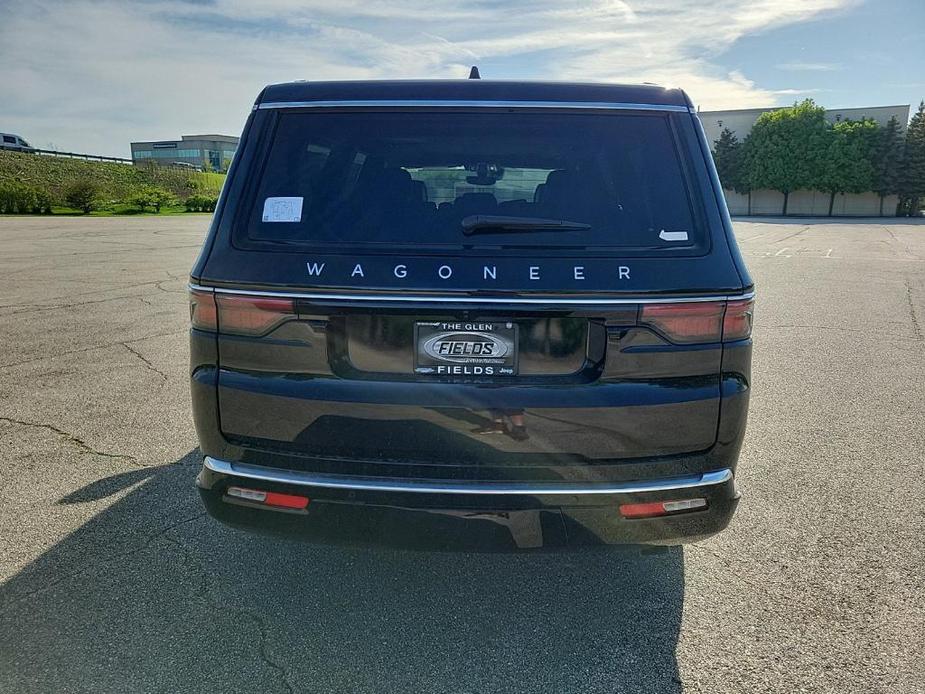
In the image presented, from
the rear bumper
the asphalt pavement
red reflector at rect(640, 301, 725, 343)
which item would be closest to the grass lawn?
the asphalt pavement

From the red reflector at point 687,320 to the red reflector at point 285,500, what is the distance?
4.28 feet

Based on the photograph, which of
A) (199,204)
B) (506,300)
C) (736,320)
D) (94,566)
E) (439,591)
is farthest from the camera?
(199,204)

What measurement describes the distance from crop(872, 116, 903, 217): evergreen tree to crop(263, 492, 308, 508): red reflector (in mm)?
78091

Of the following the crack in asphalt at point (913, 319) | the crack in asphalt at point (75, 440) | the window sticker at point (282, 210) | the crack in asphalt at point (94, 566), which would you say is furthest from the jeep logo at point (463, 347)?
the crack in asphalt at point (913, 319)

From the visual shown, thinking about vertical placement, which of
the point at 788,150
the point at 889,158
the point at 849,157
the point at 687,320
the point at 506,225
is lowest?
the point at 687,320

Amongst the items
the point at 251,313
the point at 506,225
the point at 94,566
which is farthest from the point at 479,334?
the point at 94,566

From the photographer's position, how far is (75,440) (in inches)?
183

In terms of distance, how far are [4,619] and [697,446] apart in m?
2.69

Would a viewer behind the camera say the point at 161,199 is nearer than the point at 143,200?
No

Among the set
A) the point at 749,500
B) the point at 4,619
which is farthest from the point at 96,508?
the point at 749,500

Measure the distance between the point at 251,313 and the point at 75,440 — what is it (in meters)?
2.96

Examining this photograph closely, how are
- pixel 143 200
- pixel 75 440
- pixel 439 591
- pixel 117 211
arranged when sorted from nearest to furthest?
pixel 439 591 < pixel 75 440 < pixel 117 211 < pixel 143 200

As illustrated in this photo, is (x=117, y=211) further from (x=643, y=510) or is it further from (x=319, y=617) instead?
(x=643, y=510)

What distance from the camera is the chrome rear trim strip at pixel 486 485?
7.72ft
